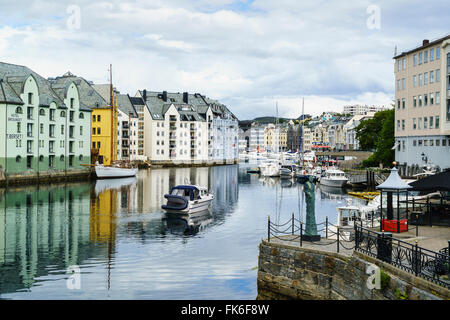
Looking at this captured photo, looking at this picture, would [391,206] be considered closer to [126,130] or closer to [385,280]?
[385,280]

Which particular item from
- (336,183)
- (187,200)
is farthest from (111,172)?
(187,200)

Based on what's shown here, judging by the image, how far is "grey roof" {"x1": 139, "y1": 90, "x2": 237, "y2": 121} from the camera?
172125mm

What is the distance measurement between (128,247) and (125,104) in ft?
434

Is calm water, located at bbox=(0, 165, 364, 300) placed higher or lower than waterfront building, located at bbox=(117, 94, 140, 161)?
lower

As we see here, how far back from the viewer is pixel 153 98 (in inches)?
6949

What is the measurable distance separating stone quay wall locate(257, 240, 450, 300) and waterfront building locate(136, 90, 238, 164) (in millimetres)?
145289

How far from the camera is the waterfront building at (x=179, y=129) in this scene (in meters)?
169

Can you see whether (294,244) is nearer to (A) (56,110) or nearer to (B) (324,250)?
(B) (324,250)

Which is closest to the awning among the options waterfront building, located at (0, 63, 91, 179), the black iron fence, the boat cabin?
Result: the black iron fence

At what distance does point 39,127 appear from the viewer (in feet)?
310

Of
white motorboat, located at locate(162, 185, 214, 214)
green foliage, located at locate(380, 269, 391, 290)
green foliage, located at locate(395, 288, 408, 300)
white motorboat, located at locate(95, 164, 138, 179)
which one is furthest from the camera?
white motorboat, located at locate(95, 164, 138, 179)

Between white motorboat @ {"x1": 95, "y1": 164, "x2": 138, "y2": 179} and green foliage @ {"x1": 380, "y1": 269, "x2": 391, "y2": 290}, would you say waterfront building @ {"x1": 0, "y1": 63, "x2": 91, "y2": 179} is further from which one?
green foliage @ {"x1": 380, "y1": 269, "x2": 391, "y2": 290}

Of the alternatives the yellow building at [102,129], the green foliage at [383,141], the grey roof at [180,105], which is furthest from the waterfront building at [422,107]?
the grey roof at [180,105]

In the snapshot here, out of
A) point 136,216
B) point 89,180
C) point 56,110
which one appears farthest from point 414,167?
point 56,110
